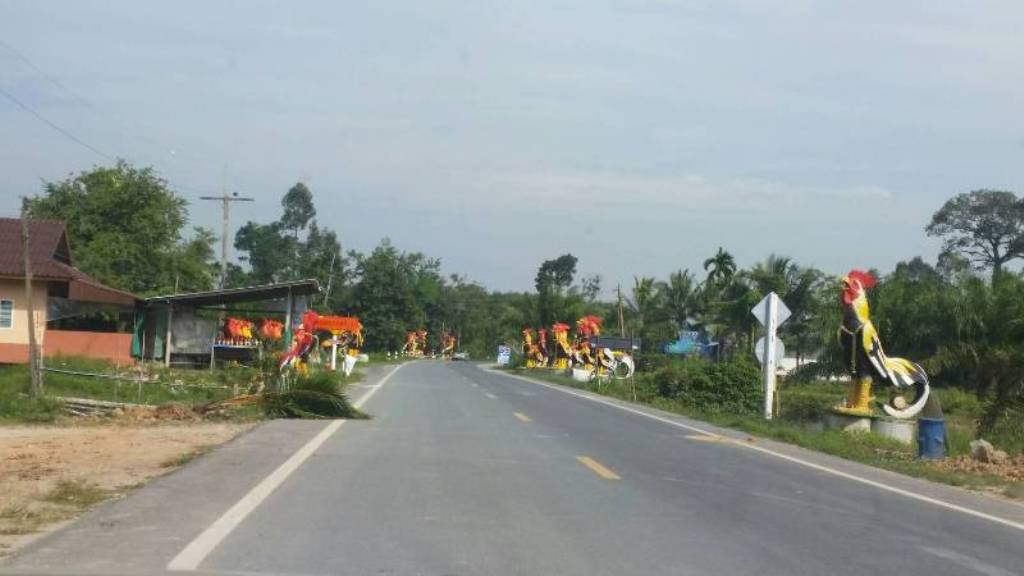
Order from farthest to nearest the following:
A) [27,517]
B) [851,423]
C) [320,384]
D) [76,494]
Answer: [851,423]
[320,384]
[76,494]
[27,517]

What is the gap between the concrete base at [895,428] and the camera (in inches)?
906

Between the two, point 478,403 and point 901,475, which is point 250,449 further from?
point 478,403

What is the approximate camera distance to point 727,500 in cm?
1192

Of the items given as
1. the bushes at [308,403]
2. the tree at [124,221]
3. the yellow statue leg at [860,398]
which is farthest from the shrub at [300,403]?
the tree at [124,221]

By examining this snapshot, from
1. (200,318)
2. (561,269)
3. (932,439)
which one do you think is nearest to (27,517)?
(932,439)

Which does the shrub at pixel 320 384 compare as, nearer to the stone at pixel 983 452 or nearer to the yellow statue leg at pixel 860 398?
the yellow statue leg at pixel 860 398

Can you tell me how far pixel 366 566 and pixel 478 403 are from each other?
838 inches

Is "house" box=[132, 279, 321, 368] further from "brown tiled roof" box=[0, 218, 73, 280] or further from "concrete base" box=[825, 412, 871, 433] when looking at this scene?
"concrete base" box=[825, 412, 871, 433]

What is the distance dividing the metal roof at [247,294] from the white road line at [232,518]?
23.4m

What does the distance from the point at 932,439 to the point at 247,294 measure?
27631mm

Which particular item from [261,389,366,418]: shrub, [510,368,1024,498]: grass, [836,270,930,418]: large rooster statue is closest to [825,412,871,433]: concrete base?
[836,270,930,418]: large rooster statue

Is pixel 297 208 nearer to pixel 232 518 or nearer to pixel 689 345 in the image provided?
pixel 689 345

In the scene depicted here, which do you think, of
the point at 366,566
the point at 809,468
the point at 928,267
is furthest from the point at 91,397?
the point at 928,267

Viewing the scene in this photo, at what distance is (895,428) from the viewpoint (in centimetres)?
2316
